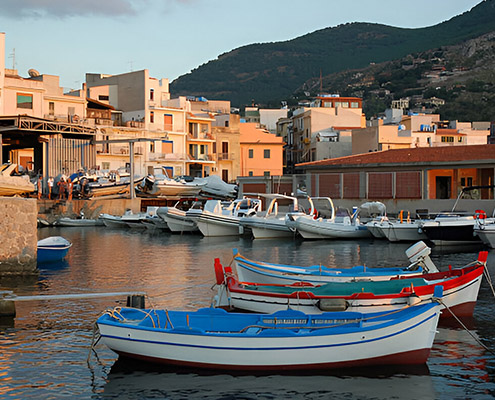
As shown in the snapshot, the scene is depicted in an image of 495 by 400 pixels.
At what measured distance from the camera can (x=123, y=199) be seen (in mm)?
53750

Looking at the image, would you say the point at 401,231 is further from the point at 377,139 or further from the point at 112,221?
the point at 377,139

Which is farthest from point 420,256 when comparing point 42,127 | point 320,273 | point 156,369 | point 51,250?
point 42,127

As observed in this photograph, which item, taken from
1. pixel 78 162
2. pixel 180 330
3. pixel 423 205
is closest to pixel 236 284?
pixel 180 330

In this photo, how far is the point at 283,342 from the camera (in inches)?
452

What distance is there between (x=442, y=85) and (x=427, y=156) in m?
131

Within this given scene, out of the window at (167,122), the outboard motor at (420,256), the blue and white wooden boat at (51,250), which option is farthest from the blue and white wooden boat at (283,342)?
the window at (167,122)

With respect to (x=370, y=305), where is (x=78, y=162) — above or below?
above

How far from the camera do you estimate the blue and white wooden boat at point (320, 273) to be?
57.2 ft

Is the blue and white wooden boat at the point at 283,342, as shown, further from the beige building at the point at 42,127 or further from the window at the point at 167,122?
the window at the point at 167,122

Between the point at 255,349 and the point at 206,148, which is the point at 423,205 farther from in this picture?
the point at 206,148

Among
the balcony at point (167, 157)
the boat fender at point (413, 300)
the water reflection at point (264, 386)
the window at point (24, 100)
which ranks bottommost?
the water reflection at point (264, 386)

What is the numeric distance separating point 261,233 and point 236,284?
78.7 feet

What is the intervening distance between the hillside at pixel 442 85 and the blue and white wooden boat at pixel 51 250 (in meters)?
109

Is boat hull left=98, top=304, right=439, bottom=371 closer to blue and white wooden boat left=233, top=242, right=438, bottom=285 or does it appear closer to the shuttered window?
blue and white wooden boat left=233, top=242, right=438, bottom=285
